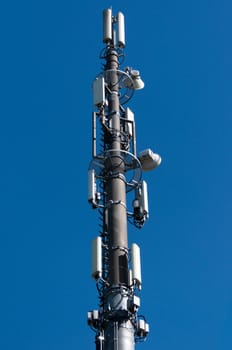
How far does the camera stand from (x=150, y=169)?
3000 centimetres

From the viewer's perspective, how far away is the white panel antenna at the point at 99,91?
30312mm

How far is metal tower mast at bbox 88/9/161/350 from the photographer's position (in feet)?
81.2

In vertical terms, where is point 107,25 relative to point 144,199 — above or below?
above

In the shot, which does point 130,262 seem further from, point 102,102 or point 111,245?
point 102,102

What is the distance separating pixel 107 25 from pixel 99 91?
5164 mm

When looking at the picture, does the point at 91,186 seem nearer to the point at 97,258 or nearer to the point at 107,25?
the point at 97,258

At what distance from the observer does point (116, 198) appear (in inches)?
1079

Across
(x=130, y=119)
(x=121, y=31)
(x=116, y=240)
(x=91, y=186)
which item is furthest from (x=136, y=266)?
(x=121, y=31)

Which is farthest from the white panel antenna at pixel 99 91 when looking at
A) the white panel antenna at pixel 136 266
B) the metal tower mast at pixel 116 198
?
the white panel antenna at pixel 136 266

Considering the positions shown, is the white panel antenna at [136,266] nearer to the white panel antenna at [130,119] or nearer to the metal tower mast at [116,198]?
the metal tower mast at [116,198]

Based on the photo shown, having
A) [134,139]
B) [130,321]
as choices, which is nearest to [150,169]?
[134,139]

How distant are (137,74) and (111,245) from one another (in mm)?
9813

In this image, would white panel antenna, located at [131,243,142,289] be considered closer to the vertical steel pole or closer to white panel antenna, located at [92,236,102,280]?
the vertical steel pole

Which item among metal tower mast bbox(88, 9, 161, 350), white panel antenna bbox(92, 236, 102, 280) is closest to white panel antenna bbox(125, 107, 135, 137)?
metal tower mast bbox(88, 9, 161, 350)
